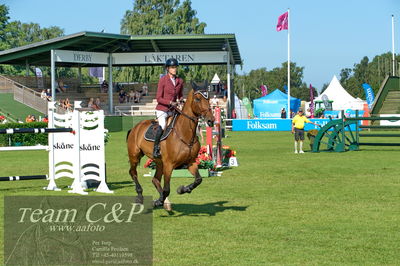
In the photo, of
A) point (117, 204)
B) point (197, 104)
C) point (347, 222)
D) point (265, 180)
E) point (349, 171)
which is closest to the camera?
point (347, 222)

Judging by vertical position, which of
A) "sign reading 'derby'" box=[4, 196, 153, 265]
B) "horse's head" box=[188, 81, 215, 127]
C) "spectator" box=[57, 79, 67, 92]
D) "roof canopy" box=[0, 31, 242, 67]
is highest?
"roof canopy" box=[0, 31, 242, 67]

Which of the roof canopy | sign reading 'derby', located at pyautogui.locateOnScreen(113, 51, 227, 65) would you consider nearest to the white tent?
the roof canopy

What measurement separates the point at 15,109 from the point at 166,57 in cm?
1543

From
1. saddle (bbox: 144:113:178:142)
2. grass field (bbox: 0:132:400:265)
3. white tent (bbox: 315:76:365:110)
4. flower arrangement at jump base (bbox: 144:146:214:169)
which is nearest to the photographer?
grass field (bbox: 0:132:400:265)

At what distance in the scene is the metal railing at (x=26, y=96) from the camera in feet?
162

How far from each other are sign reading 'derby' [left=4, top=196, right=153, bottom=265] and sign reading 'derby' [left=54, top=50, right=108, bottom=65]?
4053 centimetres

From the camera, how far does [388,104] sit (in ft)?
197

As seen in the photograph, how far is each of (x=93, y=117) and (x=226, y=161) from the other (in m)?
6.87

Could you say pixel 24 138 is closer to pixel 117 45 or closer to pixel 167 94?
pixel 117 45

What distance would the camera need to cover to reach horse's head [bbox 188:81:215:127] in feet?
37.1

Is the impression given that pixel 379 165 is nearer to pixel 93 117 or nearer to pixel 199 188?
pixel 199 188

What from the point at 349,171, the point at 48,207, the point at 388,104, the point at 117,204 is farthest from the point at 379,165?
the point at 388,104

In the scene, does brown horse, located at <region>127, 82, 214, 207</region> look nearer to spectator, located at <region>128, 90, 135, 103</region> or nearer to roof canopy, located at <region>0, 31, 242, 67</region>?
roof canopy, located at <region>0, 31, 242, 67</region>

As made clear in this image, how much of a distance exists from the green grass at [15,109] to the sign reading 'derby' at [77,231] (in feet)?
119
